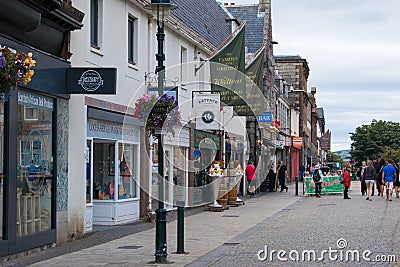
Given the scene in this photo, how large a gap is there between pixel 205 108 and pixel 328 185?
13.8 meters

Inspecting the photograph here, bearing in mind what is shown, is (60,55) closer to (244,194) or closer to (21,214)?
(21,214)

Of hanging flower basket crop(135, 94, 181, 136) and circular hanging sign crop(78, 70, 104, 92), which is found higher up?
circular hanging sign crop(78, 70, 104, 92)

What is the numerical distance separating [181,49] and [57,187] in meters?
12.1

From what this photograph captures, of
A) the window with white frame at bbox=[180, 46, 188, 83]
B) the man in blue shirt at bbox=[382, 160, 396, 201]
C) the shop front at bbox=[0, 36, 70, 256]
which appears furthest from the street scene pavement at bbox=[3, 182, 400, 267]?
the man in blue shirt at bbox=[382, 160, 396, 201]

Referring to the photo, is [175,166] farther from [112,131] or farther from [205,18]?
[205,18]

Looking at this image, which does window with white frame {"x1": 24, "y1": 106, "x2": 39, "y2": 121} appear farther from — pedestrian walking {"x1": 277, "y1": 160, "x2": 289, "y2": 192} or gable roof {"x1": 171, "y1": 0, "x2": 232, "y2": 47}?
pedestrian walking {"x1": 277, "y1": 160, "x2": 289, "y2": 192}

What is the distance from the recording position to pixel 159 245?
12.5 m

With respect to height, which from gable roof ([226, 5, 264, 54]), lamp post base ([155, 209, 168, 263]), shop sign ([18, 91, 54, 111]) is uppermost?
gable roof ([226, 5, 264, 54])

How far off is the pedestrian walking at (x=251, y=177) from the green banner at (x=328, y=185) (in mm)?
2759

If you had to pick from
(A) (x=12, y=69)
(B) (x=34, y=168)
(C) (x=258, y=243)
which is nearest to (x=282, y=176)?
(C) (x=258, y=243)

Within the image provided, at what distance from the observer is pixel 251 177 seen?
34281 millimetres

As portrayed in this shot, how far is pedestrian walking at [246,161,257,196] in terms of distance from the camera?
33.8m

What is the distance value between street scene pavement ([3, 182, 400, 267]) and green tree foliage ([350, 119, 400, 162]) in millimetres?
80966

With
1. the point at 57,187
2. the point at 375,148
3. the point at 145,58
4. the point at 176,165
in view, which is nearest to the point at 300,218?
the point at 176,165
